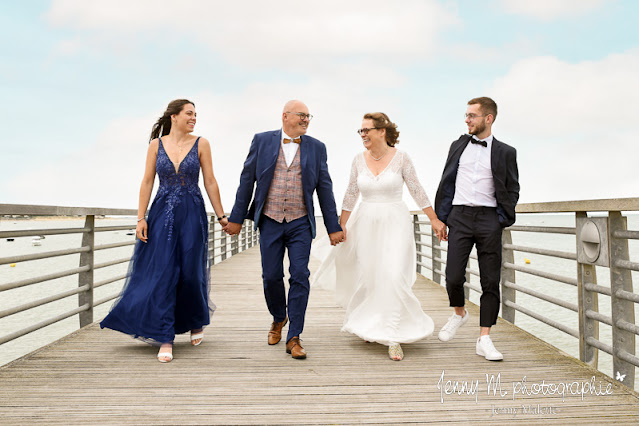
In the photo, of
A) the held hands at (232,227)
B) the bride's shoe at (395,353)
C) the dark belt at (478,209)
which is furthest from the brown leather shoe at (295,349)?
the dark belt at (478,209)

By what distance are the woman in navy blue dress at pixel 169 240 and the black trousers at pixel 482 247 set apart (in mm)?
1740

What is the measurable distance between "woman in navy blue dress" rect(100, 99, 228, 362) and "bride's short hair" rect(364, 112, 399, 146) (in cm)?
121

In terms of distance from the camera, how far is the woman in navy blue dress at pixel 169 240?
3453mm

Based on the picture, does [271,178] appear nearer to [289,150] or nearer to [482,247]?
[289,150]

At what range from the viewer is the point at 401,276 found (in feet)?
11.6

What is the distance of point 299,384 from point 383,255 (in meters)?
1.16

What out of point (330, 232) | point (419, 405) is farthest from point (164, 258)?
point (419, 405)

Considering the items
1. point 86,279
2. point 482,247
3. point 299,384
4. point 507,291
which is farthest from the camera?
point 507,291

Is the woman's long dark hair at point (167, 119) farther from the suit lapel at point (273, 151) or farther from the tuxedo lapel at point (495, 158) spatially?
the tuxedo lapel at point (495, 158)

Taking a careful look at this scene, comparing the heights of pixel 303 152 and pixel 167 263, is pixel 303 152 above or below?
above

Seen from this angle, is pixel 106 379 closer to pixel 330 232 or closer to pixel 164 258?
pixel 164 258

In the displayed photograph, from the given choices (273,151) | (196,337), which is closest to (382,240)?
(273,151)

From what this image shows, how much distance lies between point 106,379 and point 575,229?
3226 mm

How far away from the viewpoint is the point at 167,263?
137 inches
